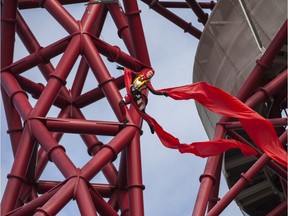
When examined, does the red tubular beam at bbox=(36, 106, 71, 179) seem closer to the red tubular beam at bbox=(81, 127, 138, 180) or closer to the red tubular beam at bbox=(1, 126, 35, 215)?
the red tubular beam at bbox=(1, 126, 35, 215)

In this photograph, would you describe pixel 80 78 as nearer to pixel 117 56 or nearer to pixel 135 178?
pixel 117 56

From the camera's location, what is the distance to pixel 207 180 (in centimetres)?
2803

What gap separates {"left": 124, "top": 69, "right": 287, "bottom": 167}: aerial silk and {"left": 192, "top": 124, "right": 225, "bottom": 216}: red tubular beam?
1227mm

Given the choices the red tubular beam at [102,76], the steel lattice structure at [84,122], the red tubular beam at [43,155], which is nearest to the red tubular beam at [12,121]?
the steel lattice structure at [84,122]

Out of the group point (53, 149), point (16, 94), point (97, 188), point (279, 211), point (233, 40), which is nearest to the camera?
point (53, 149)

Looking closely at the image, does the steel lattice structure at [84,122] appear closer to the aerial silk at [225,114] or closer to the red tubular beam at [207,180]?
the red tubular beam at [207,180]

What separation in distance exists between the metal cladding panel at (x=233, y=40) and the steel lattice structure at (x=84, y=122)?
102 cm

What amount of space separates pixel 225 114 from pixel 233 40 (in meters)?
4.45

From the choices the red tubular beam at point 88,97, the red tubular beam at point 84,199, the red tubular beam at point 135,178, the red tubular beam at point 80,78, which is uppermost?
the red tubular beam at point 80,78

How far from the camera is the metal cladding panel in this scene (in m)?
29.5

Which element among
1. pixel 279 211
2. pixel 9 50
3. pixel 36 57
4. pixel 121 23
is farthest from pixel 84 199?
pixel 121 23

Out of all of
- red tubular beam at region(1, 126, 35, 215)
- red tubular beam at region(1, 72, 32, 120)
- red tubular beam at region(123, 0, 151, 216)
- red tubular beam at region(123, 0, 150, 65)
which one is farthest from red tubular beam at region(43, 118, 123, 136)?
red tubular beam at region(123, 0, 150, 65)

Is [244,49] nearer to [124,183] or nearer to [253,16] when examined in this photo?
[253,16]

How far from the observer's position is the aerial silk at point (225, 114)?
85.7 feet
